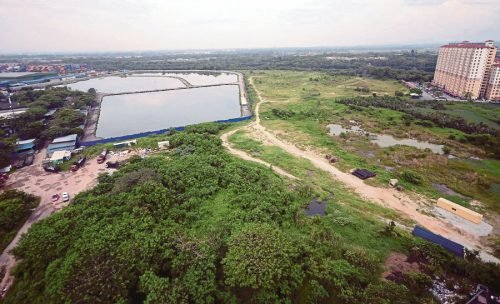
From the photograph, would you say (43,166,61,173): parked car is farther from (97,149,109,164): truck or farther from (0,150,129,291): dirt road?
A: (97,149,109,164): truck

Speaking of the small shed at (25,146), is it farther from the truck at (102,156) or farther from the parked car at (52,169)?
the truck at (102,156)

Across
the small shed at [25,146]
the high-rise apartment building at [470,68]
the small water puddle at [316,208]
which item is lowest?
the small water puddle at [316,208]

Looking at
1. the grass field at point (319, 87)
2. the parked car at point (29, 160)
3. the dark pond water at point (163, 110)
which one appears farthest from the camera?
the grass field at point (319, 87)

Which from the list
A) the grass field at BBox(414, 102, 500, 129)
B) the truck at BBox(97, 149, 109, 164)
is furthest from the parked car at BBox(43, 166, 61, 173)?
the grass field at BBox(414, 102, 500, 129)

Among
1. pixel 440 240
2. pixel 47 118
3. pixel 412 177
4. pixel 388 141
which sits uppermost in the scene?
pixel 47 118

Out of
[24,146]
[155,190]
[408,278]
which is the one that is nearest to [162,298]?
[155,190]

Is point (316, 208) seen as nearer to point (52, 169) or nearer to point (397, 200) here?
point (397, 200)

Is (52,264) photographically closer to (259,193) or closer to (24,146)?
(259,193)

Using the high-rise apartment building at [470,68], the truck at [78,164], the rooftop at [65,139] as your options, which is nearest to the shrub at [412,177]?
the truck at [78,164]

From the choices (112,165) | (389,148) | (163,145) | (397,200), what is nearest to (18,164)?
(112,165)
